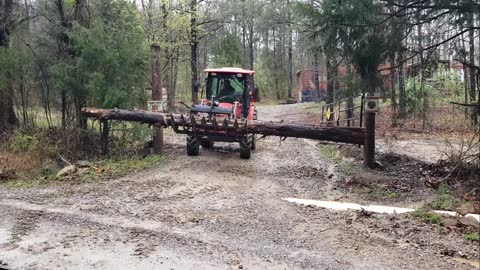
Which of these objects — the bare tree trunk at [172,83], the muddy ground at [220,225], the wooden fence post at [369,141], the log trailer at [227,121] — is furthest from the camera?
the bare tree trunk at [172,83]

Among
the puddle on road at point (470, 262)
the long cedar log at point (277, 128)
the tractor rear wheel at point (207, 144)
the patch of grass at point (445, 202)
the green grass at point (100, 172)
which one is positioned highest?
the long cedar log at point (277, 128)

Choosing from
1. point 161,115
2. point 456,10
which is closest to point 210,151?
point 161,115

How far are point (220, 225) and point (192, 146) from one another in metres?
6.02

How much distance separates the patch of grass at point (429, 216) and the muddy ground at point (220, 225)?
0.15 metres

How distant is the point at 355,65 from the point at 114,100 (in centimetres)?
636

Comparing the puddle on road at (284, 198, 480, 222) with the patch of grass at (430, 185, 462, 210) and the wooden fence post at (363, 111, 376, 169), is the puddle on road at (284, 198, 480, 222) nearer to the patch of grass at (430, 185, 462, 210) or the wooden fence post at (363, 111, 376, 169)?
the patch of grass at (430, 185, 462, 210)

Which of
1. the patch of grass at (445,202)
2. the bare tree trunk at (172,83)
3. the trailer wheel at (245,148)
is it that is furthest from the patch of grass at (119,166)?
the bare tree trunk at (172,83)

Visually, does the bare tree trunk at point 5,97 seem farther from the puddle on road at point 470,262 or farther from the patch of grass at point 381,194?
the puddle on road at point 470,262

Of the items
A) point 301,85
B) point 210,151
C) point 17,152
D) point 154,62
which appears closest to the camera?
point 17,152

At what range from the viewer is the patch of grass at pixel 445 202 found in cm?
721

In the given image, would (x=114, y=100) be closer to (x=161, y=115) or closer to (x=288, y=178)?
(x=161, y=115)

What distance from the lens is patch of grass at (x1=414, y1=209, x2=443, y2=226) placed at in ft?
21.2

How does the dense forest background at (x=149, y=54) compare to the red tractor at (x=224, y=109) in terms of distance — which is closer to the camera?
the dense forest background at (x=149, y=54)

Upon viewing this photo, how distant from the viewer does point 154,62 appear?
12.7 m
